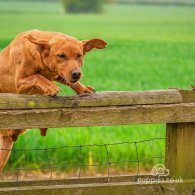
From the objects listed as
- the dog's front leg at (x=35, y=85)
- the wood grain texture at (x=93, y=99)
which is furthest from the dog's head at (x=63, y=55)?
the wood grain texture at (x=93, y=99)

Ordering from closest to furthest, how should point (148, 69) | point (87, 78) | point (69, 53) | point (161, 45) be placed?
point (69, 53), point (87, 78), point (148, 69), point (161, 45)

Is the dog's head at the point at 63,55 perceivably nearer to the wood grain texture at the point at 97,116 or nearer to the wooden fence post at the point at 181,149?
the wood grain texture at the point at 97,116

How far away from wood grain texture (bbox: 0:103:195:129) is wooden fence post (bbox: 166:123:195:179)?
11cm

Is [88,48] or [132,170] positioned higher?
[88,48]

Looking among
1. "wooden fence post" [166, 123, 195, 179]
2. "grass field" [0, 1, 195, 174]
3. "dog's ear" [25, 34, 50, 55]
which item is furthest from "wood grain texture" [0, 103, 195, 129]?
"grass field" [0, 1, 195, 174]

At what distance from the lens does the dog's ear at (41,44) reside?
5.45m

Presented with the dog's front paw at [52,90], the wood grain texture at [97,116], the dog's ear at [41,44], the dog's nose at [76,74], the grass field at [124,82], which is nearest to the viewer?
the wood grain texture at [97,116]

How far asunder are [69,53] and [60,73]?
0.50ft

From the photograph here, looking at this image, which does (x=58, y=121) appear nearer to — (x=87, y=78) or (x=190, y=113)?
(x=190, y=113)

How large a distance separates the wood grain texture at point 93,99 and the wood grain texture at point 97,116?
28 mm

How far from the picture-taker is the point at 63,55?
5.40m

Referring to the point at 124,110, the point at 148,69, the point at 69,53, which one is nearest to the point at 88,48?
the point at 69,53

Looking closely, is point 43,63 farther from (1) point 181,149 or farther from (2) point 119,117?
(1) point 181,149

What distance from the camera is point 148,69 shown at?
2030cm
